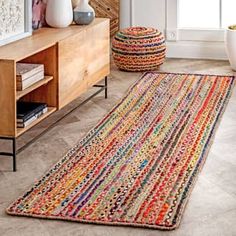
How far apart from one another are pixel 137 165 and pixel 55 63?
0.79 m

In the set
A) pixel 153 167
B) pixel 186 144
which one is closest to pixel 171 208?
pixel 153 167

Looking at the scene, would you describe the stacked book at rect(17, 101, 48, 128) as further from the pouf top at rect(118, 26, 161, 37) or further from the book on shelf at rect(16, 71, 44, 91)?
the pouf top at rect(118, 26, 161, 37)

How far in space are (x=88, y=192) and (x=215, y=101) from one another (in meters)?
1.83

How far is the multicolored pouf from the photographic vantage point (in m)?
5.54

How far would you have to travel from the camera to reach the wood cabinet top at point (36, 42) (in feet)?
11.1

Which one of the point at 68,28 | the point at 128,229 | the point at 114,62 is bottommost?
the point at 128,229

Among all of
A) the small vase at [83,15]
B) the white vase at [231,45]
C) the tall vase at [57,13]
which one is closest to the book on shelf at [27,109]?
the tall vase at [57,13]

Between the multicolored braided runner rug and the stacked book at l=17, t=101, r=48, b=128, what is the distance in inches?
10.7

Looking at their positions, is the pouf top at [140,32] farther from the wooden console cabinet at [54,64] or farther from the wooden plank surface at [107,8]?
the wooden console cabinet at [54,64]

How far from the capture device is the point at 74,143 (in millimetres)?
3822

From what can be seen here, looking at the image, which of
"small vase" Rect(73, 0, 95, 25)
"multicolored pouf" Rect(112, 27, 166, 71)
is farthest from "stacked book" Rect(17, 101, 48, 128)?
"multicolored pouf" Rect(112, 27, 166, 71)

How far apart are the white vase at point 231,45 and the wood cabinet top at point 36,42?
152 cm

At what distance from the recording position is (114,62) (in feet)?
19.0

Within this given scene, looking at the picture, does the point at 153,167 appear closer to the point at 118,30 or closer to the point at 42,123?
the point at 42,123
